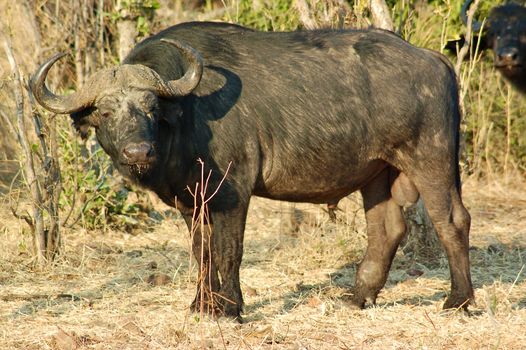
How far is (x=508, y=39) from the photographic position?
32.0 feet

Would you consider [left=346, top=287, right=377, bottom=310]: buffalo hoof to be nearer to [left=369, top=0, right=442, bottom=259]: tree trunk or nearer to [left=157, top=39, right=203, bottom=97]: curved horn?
[left=369, top=0, right=442, bottom=259]: tree trunk

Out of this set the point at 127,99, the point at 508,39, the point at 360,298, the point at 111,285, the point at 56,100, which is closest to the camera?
the point at 127,99

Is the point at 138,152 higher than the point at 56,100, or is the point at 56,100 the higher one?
the point at 56,100

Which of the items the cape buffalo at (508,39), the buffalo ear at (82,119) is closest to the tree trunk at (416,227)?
the cape buffalo at (508,39)

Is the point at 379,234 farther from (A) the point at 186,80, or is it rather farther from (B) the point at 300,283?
(A) the point at 186,80

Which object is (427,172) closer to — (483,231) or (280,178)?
(280,178)

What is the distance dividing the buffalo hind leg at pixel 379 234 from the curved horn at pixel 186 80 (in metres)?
1.66

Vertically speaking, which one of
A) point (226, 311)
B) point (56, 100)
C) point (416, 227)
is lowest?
point (416, 227)

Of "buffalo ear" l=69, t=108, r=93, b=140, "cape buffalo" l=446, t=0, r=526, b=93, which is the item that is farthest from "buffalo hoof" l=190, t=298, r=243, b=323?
"cape buffalo" l=446, t=0, r=526, b=93

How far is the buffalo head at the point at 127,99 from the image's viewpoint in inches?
202

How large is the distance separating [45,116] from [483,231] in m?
3.99

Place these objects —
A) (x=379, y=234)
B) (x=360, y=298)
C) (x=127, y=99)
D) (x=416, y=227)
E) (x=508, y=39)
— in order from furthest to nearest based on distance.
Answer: (x=508, y=39) → (x=416, y=227) → (x=379, y=234) → (x=360, y=298) → (x=127, y=99)

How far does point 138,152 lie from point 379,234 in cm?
206

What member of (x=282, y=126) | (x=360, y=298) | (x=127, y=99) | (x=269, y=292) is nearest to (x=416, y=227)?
(x=360, y=298)
